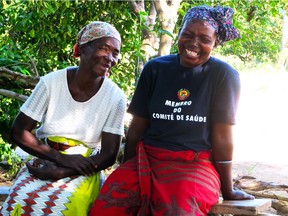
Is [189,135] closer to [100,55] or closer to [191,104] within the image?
[191,104]

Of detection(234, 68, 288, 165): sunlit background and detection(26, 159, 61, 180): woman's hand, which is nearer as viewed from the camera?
detection(26, 159, 61, 180): woman's hand

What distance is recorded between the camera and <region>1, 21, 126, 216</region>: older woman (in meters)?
2.64

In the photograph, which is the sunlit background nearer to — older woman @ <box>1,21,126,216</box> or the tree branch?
the tree branch

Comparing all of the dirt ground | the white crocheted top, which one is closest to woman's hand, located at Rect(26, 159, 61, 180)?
the white crocheted top

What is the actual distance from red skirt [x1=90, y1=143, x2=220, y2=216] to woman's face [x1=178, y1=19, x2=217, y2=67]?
0.52 meters

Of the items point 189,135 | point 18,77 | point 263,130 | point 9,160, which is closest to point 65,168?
point 189,135

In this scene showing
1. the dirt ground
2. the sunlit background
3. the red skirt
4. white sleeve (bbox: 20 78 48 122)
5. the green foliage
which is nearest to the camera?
the red skirt

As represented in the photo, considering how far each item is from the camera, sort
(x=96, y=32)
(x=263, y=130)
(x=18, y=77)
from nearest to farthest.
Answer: (x=96, y=32), (x=18, y=77), (x=263, y=130)

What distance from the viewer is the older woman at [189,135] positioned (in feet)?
7.72

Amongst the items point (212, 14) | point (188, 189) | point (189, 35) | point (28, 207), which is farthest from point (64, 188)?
point (212, 14)

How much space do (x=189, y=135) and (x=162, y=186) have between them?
0.32m

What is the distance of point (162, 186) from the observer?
233 cm

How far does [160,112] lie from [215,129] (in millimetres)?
313

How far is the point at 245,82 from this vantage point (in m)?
16.2
